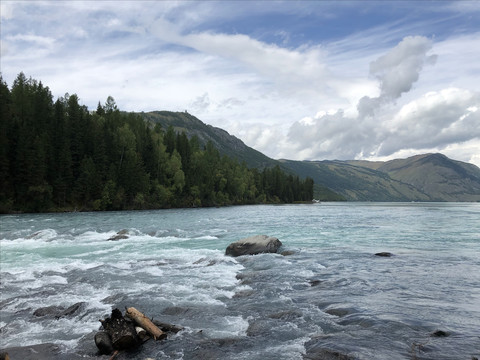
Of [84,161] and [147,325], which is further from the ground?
[84,161]

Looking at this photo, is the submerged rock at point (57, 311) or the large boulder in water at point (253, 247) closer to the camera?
the submerged rock at point (57, 311)

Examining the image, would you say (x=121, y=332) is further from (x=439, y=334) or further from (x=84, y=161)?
(x=84, y=161)

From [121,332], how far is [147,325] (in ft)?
3.35

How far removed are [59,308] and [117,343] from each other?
5.85 meters

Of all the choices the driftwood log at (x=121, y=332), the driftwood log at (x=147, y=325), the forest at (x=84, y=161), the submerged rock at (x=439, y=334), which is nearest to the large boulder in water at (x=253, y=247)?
the driftwood log at (x=147, y=325)

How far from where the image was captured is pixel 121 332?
10.7 metres

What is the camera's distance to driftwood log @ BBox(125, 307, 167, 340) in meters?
11.3

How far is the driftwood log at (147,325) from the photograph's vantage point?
11328 millimetres

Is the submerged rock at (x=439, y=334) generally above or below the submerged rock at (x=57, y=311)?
above

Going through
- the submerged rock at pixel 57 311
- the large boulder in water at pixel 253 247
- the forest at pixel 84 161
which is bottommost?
the submerged rock at pixel 57 311

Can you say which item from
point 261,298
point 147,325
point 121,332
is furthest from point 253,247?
point 121,332

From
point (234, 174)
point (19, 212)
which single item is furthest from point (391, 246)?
point (234, 174)

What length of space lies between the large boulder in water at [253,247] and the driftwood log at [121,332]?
1701 cm

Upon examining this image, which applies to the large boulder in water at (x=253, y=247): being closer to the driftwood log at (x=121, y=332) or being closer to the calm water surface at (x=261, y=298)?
the calm water surface at (x=261, y=298)
